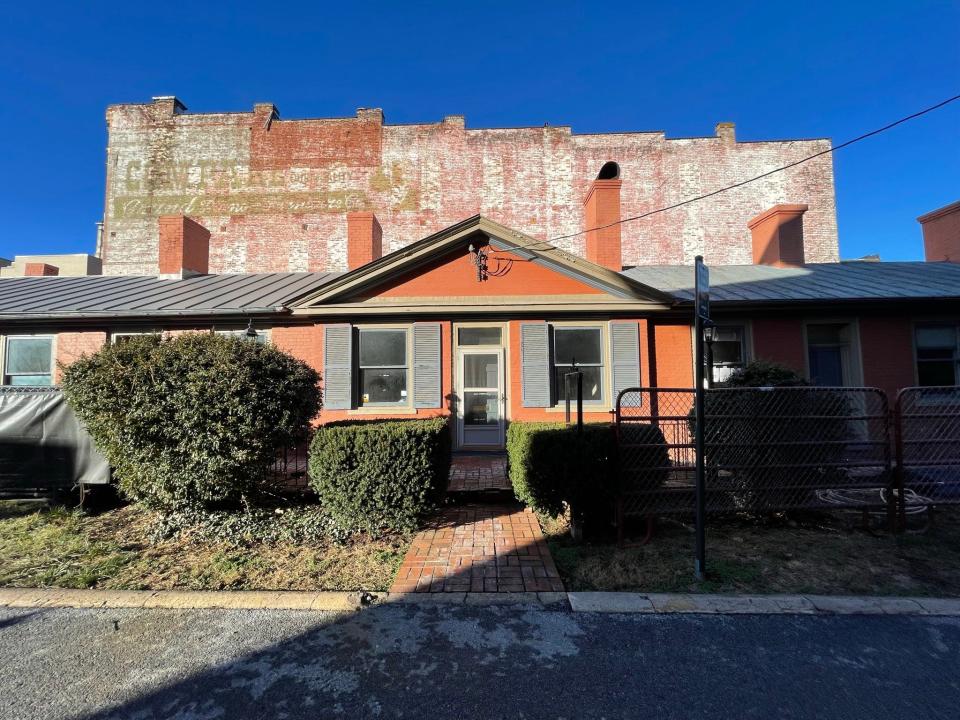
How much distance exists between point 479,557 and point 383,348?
5.84 meters

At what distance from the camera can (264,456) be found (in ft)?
18.0

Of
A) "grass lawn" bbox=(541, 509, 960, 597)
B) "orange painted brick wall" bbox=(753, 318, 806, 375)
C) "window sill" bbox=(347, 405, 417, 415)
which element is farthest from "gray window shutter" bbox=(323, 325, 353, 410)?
"orange painted brick wall" bbox=(753, 318, 806, 375)

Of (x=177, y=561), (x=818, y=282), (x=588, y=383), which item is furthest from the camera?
(x=818, y=282)

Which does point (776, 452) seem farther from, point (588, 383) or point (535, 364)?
point (535, 364)

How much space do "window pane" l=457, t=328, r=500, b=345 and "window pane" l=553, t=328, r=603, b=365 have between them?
1196 millimetres

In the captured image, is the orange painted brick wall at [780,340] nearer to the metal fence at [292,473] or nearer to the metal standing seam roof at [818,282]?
the metal standing seam roof at [818,282]

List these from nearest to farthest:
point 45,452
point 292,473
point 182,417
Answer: point 182,417, point 45,452, point 292,473

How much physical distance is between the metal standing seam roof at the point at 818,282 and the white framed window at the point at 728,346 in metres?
0.73

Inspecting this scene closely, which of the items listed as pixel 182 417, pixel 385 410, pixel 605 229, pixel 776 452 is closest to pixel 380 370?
pixel 385 410

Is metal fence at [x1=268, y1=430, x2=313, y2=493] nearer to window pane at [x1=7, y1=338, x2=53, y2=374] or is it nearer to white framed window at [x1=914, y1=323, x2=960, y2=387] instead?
window pane at [x1=7, y1=338, x2=53, y2=374]

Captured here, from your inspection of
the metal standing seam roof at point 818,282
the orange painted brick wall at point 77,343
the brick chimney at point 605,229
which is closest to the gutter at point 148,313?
the orange painted brick wall at point 77,343

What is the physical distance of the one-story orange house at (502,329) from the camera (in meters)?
9.42

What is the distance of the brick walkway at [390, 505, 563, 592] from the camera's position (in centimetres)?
411

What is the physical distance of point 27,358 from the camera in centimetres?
1009
